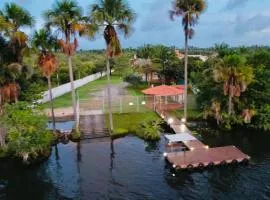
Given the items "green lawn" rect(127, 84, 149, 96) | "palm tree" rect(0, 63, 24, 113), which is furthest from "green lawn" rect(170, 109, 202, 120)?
"palm tree" rect(0, 63, 24, 113)

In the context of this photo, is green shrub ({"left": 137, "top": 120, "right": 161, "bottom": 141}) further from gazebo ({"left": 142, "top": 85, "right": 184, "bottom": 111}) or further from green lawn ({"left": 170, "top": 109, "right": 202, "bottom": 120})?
gazebo ({"left": 142, "top": 85, "right": 184, "bottom": 111})

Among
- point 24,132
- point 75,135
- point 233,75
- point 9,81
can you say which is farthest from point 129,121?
point 24,132

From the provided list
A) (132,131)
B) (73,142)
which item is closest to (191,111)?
(132,131)

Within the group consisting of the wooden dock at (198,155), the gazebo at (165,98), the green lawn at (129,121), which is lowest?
the wooden dock at (198,155)

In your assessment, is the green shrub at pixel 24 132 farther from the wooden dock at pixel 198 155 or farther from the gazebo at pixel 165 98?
the gazebo at pixel 165 98

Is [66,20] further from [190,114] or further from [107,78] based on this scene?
[190,114]

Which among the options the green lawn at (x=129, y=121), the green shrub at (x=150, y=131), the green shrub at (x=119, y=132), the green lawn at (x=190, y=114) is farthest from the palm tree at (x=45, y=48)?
the green lawn at (x=190, y=114)

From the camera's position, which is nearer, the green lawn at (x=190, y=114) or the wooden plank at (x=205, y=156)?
the wooden plank at (x=205, y=156)
